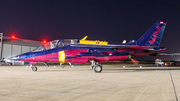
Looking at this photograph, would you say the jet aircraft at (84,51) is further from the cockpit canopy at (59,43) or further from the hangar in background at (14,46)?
the hangar in background at (14,46)

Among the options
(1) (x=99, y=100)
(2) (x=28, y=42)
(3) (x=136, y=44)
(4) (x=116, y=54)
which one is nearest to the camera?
(1) (x=99, y=100)

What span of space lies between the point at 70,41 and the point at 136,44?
23.9 feet

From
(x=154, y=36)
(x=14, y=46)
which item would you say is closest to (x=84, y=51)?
(x=154, y=36)

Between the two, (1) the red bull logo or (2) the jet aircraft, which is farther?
(1) the red bull logo

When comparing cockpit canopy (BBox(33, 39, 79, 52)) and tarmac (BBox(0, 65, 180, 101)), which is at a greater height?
cockpit canopy (BBox(33, 39, 79, 52))

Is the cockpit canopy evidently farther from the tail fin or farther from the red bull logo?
the red bull logo

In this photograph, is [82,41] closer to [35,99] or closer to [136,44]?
[136,44]

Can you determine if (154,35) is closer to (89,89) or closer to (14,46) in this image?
(89,89)

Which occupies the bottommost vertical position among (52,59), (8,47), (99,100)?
(99,100)

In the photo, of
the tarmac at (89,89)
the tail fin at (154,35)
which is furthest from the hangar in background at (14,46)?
the tarmac at (89,89)

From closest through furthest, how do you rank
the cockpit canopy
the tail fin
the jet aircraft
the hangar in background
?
1. the jet aircraft
2. the cockpit canopy
3. the tail fin
4. the hangar in background

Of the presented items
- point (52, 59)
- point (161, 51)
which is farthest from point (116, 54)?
point (52, 59)

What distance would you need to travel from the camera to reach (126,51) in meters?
18.1

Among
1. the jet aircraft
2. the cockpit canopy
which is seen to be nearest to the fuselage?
the jet aircraft
